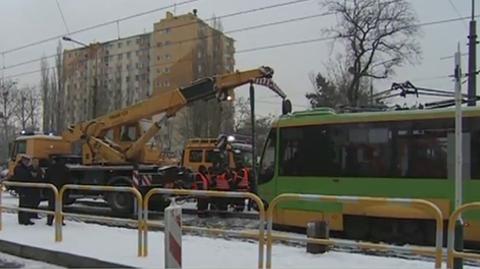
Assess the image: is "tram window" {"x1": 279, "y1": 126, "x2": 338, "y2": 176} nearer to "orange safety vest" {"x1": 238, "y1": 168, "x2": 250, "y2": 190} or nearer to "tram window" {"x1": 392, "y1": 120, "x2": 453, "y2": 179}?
"tram window" {"x1": 392, "y1": 120, "x2": 453, "y2": 179}

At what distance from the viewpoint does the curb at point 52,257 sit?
831 cm

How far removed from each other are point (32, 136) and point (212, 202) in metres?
7.84

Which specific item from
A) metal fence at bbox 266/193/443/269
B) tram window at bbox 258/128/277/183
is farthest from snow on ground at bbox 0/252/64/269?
tram window at bbox 258/128/277/183

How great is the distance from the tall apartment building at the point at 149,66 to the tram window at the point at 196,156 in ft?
45.8

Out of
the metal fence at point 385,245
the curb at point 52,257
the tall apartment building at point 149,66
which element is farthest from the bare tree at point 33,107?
the metal fence at point 385,245

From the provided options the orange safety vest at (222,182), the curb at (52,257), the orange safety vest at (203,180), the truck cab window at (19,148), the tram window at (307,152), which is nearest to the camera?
the curb at (52,257)

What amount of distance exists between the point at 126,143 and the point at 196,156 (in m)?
3.59

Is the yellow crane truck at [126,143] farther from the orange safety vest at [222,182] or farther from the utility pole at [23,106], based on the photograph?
the utility pole at [23,106]

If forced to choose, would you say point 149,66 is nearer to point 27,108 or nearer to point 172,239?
point 27,108

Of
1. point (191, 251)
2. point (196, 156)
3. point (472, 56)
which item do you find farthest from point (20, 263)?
point (196, 156)

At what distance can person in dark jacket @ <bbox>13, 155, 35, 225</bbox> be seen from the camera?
12.8 metres

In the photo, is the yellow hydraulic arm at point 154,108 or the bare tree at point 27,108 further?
the bare tree at point 27,108

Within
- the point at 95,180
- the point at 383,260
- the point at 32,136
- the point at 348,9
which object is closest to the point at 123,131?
the point at 95,180

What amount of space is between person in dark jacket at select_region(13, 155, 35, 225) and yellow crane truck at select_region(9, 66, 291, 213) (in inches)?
192
